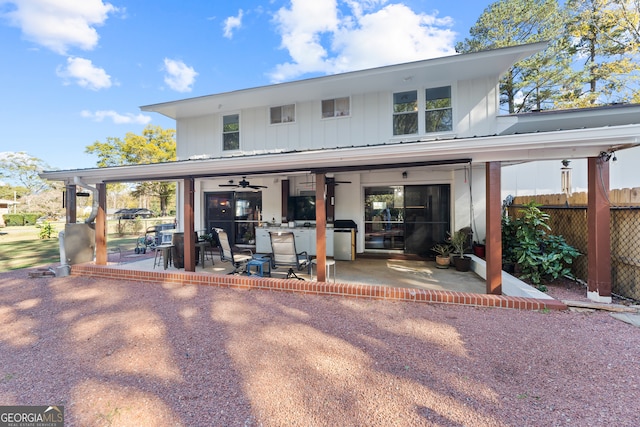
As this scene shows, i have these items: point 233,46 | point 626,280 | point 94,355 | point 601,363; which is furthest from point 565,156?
point 233,46

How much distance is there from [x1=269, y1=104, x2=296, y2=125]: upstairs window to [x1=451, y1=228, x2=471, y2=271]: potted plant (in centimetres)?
584

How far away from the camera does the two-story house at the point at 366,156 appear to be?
4.44 meters

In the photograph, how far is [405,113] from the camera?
759 cm

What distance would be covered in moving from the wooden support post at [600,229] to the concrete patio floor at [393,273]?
1.58m

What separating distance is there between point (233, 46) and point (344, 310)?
13.0m

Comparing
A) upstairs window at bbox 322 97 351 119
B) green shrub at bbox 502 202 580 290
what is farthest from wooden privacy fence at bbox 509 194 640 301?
upstairs window at bbox 322 97 351 119

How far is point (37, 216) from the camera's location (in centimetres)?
2642

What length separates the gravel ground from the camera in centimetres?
205

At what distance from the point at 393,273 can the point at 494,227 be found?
2583mm

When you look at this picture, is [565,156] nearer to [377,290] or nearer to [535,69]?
[377,290]

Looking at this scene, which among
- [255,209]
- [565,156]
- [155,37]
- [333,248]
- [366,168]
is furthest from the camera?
[155,37]

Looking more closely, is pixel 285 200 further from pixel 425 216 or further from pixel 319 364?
pixel 319 364

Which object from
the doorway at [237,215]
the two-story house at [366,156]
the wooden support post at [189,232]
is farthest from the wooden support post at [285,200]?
the wooden support post at [189,232]

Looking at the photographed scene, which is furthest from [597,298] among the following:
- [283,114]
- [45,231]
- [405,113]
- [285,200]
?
[45,231]
